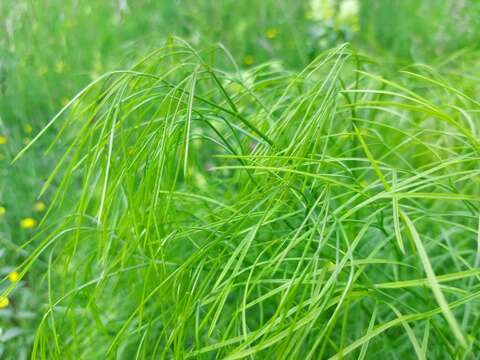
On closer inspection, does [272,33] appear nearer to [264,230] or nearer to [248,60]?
[248,60]

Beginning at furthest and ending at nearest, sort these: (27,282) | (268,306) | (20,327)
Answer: (27,282)
(20,327)
(268,306)

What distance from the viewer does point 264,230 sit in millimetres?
1284

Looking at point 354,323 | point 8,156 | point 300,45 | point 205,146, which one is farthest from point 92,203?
point 300,45

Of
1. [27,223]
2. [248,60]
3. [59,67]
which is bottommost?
[27,223]

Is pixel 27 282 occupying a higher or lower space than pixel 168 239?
lower

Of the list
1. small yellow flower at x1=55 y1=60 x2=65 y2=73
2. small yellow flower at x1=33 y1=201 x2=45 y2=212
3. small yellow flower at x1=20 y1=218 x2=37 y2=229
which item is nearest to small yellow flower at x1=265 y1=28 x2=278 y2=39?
small yellow flower at x1=55 y1=60 x2=65 y2=73

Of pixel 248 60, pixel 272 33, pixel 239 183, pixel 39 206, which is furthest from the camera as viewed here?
pixel 272 33

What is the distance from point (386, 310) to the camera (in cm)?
146

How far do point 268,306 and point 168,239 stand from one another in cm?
47

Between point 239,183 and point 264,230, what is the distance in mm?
373

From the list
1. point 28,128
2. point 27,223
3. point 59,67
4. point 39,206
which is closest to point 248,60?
point 59,67

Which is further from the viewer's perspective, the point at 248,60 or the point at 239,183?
the point at 248,60

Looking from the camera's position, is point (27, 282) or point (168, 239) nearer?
point (168, 239)

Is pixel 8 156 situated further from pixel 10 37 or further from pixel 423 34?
pixel 423 34
